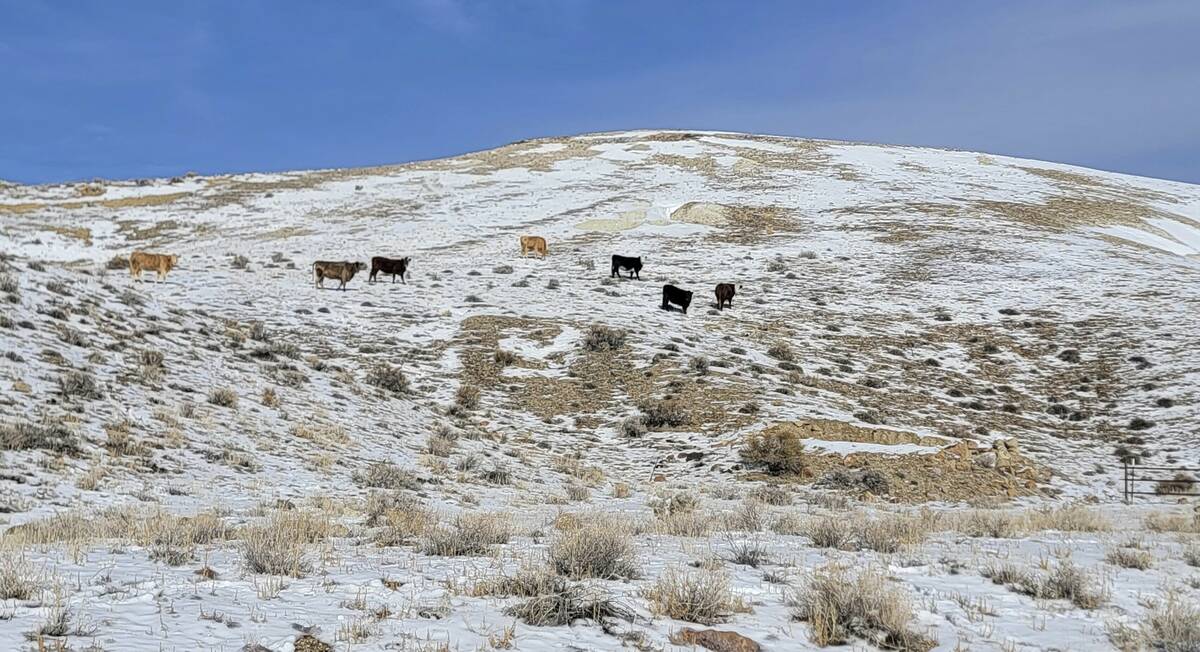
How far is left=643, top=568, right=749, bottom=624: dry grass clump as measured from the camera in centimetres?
528

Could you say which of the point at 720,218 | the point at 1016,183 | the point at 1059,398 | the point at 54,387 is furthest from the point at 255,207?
the point at 1016,183

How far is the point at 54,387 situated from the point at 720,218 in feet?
126

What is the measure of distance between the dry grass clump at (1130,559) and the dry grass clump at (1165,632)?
6.65 ft

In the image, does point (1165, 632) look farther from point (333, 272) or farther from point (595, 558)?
point (333, 272)

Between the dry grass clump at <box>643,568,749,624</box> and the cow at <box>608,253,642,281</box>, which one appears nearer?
the dry grass clump at <box>643,568,749,624</box>

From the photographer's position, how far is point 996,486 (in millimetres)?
15102

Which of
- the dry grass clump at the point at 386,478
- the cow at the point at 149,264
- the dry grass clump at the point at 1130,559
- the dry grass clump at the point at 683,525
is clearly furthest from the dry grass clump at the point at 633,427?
the cow at the point at 149,264

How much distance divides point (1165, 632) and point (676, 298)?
24827mm

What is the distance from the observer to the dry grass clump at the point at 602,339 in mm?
24156

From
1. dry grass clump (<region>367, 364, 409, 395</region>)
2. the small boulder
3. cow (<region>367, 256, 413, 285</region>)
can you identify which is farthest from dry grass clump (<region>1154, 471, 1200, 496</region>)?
cow (<region>367, 256, 413, 285</region>)

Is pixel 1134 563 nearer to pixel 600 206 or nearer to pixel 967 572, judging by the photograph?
pixel 967 572

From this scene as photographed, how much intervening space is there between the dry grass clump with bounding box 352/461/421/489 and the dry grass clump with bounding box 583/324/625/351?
10.9m

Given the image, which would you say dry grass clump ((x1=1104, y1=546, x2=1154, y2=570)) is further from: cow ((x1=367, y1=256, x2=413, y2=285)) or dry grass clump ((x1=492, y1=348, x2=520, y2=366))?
cow ((x1=367, y1=256, x2=413, y2=285))

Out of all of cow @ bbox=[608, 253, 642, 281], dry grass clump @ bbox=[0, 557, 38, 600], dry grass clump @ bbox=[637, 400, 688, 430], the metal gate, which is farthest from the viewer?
cow @ bbox=[608, 253, 642, 281]
